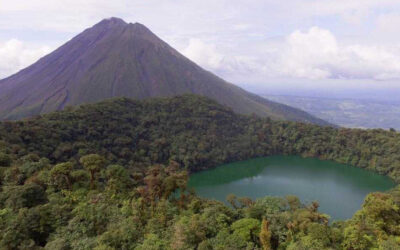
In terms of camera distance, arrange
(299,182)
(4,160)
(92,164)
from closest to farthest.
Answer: (92,164) → (4,160) → (299,182)

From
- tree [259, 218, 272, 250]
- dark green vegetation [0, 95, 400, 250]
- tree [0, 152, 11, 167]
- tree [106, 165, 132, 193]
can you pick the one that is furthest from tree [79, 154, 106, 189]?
tree [259, 218, 272, 250]

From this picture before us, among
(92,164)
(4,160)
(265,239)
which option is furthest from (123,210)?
(4,160)

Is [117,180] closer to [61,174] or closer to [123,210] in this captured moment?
[61,174]

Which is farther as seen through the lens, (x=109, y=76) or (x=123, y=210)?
(x=109, y=76)

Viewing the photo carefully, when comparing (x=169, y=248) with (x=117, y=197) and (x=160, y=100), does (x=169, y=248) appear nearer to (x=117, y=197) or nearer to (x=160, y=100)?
(x=117, y=197)

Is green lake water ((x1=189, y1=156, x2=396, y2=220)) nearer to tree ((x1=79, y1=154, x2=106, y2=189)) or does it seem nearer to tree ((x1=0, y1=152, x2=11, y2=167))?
tree ((x1=79, y1=154, x2=106, y2=189))

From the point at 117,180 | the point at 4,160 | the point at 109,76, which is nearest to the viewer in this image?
the point at 117,180
